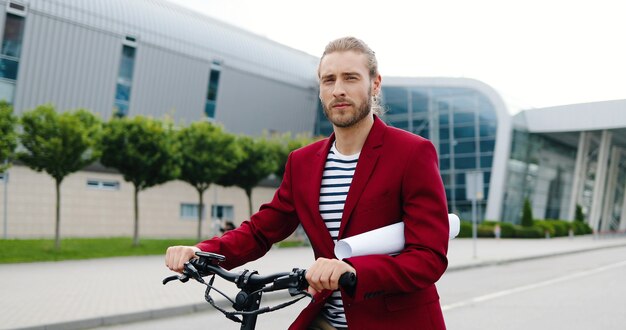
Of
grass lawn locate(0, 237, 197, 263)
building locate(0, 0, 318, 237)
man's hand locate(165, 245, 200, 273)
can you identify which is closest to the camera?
man's hand locate(165, 245, 200, 273)

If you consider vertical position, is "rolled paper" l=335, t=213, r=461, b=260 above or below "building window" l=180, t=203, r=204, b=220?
above

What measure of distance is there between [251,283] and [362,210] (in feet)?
1.48

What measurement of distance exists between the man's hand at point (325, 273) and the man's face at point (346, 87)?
589 mm

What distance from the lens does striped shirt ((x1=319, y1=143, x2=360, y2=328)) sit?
2174 mm

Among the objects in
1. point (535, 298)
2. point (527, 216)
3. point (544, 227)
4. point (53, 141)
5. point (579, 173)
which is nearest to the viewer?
point (535, 298)

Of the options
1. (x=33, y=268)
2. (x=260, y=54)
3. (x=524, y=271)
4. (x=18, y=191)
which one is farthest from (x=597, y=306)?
(x=260, y=54)

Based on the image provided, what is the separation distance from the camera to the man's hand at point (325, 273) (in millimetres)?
1715

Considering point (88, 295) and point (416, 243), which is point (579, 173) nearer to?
point (88, 295)

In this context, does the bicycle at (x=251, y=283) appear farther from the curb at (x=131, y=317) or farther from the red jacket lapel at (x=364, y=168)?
the curb at (x=131, y=317)

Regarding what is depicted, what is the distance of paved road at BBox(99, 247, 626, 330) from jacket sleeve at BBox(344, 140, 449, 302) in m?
5.84

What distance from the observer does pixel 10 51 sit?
28062 mm

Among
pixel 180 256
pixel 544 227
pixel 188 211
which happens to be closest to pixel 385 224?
pixel 180 256

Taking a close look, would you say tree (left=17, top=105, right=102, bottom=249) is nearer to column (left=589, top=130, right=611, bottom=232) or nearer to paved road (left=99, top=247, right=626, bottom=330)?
paved road (left=99, top=247, right=626, bottom=330)

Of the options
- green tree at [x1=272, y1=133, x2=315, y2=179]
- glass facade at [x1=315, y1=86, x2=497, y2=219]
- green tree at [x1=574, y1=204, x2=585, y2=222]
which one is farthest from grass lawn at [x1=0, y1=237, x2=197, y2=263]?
green tree at [x1=574, y1=204, x2=585, y2=222]
